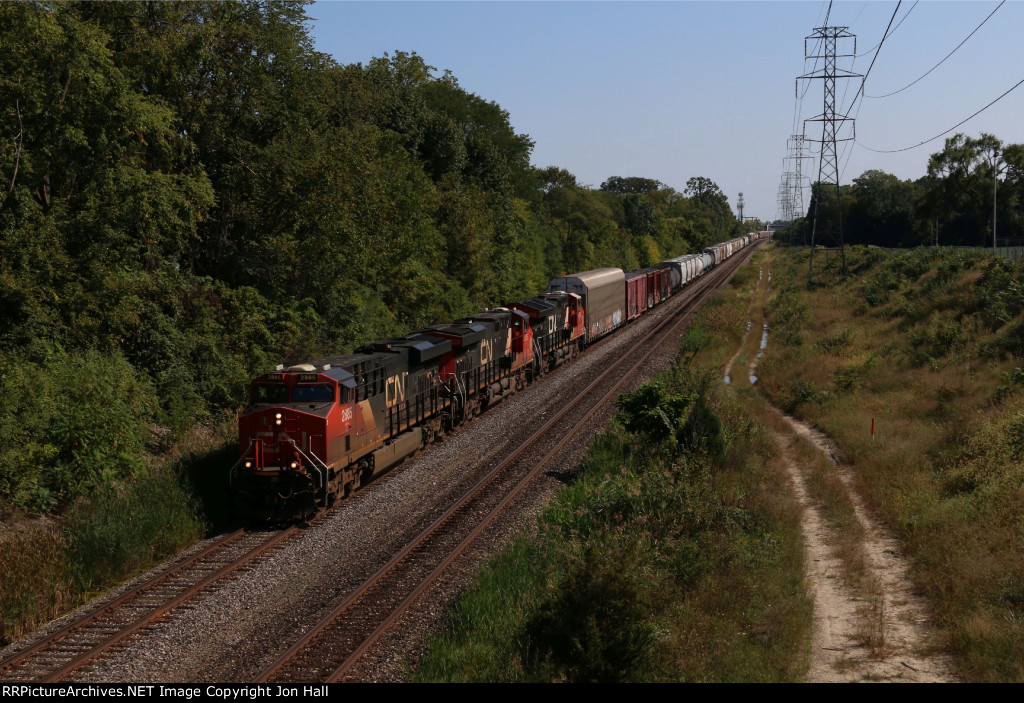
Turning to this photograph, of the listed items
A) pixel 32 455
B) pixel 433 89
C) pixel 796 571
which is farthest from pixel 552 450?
pixel 433 89

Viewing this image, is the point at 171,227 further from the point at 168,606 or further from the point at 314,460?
the point at 168,606

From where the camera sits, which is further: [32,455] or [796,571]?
[32,455]

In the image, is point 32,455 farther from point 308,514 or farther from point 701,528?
point 701,528

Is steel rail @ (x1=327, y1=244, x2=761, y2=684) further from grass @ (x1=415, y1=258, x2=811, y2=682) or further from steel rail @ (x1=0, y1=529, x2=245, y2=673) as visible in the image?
steel rail @ (x1=0, y1=529, x2=245, y2=673)

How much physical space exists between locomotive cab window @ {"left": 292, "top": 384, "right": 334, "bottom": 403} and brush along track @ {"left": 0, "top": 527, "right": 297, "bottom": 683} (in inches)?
115

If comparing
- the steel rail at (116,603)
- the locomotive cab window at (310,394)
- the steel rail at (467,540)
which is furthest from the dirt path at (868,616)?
the steel rail at (116,603)

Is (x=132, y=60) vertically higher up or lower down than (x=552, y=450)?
higher up

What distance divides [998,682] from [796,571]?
489 cm

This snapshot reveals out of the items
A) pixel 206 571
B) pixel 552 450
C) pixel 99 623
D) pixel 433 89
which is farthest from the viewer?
pixel 433 89

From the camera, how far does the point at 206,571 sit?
15.4 m

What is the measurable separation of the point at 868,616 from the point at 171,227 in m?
22.0

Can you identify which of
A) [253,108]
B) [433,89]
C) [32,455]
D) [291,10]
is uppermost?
[433,89]

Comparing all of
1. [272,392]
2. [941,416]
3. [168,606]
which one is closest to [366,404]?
[272,392]

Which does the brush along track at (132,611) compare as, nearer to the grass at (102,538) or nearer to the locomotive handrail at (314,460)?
the grass at (102,538)
